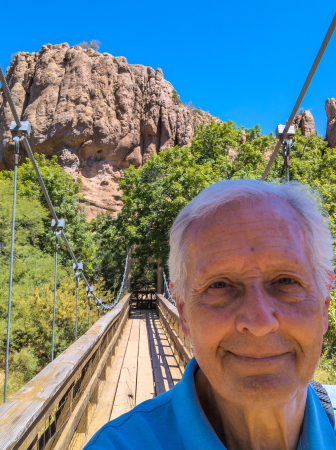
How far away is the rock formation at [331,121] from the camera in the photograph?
25.1 m

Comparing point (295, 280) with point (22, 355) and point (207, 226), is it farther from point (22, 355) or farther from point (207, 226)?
point (22, 355)

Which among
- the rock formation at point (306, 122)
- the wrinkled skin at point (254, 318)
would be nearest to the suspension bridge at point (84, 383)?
the wrinkled skin at point (254, 318)

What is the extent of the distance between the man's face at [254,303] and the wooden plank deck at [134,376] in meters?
2.12

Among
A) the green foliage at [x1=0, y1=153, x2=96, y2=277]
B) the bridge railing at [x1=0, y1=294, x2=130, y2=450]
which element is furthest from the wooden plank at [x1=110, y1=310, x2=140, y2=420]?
the green foliage at [x1=0, y1=153, x2=96, y2=277]

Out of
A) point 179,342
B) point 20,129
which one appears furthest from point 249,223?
point 179,342

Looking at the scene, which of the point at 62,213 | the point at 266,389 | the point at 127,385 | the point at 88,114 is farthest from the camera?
the point at 88,114

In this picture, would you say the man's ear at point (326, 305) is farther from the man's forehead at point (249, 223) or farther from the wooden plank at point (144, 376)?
the wooden plank at point (144, 376)

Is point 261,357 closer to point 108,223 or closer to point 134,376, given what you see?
point 134,376

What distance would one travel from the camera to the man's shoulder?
694mm

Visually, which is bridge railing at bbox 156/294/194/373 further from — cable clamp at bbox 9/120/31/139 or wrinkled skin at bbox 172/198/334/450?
wrinkled skin at bbox 172/198/334/450

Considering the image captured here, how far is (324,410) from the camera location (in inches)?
32.8

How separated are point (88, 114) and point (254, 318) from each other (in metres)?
25.4

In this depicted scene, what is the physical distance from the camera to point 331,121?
26000mm

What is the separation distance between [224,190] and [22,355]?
32.9ft
